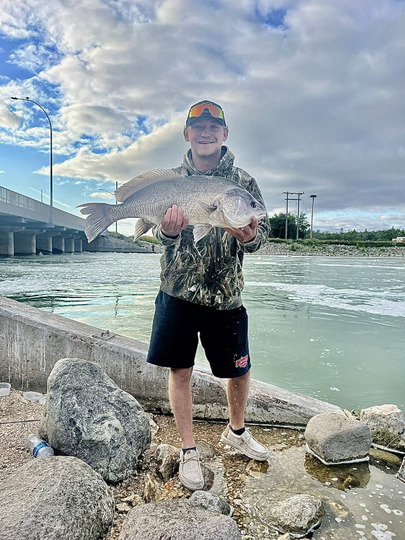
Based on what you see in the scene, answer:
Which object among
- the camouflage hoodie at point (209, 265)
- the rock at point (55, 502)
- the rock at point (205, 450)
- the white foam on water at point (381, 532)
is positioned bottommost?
the white foam on water at point (381, 532)

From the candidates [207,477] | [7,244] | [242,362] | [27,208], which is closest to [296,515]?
[207,477]

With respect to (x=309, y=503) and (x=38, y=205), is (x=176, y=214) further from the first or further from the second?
(x=38, y=205)

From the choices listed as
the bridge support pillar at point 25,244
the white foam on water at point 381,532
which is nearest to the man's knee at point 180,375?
the white foam on water at point 381,532

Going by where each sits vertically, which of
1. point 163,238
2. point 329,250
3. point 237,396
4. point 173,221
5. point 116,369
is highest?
point 173,221

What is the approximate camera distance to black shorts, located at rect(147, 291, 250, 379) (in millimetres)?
2818

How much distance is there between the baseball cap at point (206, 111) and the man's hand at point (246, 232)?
0.78 metres

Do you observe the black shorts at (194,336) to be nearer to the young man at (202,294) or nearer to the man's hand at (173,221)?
the young man at (202,294)

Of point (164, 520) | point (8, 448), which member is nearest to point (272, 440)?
point (164, 520)

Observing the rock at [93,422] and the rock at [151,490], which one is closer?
the rock at [151,490]

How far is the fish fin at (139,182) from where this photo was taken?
2.81 m

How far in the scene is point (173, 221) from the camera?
2578mm

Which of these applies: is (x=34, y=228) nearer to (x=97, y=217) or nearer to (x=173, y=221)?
(x=97, y=217)

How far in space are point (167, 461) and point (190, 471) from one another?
0.67ft

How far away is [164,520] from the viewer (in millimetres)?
2055
